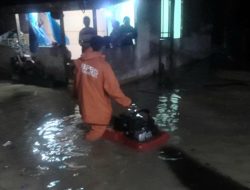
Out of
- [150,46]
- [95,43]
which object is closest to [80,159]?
[95,43]

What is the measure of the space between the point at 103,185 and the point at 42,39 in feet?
29.7

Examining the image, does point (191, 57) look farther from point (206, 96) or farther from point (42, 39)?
point (42, 39)

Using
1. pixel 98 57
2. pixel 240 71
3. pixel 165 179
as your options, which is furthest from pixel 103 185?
pixel 240 71

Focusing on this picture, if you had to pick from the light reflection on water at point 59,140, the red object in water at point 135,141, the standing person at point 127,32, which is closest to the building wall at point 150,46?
the standing person at point 127,32

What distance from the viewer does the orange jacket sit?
5945mm

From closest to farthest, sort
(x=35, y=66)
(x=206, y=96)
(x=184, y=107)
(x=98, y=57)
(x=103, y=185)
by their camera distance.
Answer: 1. (x=103, y=185)
2. (x=98, y=57)
3. (x=184, y=107)
4. (x=206, y=96)
5. (x=35, y=66)

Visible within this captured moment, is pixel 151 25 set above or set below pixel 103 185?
above

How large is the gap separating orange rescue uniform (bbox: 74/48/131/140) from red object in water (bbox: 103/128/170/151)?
191 millimetres

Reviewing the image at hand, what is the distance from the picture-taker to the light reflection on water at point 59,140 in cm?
585

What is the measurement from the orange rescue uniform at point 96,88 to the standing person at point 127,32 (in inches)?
196

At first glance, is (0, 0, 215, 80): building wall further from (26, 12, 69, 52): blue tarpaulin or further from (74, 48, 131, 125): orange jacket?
(74, 48, 131, 125): orange jacket

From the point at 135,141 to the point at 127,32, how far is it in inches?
229

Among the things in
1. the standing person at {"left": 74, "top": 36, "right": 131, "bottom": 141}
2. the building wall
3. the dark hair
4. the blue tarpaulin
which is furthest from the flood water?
the blue tarpaulin

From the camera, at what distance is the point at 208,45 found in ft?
43.1
